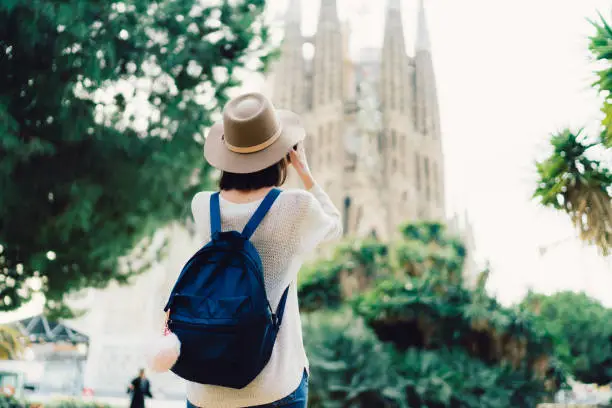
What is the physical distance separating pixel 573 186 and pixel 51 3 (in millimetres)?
5685

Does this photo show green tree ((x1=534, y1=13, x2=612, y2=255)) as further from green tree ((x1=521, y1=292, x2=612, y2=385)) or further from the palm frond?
green tree ((x1=521, y1=292, x2=612, y2=385))

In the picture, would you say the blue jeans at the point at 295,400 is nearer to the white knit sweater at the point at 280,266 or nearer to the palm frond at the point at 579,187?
the white knit sweater at the point at 280,266

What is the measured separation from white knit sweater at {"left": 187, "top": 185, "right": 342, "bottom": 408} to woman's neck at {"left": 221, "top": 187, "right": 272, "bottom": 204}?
0.03 metres

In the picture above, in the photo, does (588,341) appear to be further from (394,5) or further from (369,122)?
(394,5)

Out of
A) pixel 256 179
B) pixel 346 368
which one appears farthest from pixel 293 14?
pixel 256 179

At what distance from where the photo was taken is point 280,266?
130 centimetres

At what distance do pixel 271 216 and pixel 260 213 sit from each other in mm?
32

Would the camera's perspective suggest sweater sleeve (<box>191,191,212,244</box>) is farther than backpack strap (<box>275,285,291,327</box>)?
Yes

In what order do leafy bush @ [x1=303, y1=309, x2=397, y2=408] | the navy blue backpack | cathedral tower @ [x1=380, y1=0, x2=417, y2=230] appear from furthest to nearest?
1. cathedral tower @ [x1=380, y1=0, x2=417, y2=230]
2. leafy bush @ [x1=303, y1=309, x2=397, y2=408]
3. the navy blue backpack

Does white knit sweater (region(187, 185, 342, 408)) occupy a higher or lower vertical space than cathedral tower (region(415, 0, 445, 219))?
higher

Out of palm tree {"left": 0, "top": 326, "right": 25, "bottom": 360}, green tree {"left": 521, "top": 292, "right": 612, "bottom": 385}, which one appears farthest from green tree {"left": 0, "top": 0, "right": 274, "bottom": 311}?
green tree {"left": 521, "top": 292, "right": 612, "bottom": 385}

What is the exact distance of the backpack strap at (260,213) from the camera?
127cm

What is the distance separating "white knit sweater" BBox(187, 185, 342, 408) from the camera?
4.02ft

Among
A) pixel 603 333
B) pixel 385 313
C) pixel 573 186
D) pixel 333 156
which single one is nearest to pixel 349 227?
pixel 333 156
